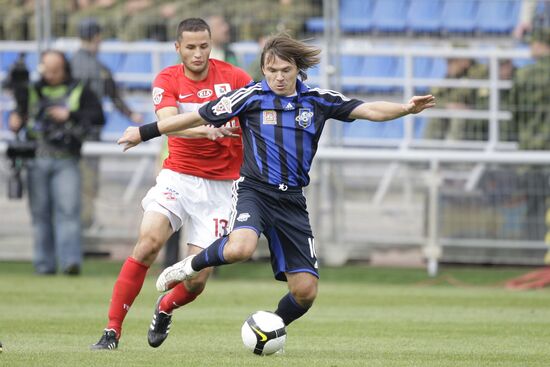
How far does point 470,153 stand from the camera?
49.2 ft

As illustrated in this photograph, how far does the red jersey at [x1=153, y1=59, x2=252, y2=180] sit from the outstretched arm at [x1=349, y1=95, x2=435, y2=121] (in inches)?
43.7

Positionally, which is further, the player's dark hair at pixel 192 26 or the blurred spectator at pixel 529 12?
the blurred spectator at pixel 529 12

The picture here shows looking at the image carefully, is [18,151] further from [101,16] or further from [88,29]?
[101,16]

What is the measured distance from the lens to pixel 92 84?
1647 cm

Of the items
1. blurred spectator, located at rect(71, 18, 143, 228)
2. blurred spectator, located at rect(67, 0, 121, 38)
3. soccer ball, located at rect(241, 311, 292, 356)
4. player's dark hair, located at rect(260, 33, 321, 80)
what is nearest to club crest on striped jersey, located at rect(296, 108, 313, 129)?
player's dark hair, located at rect(260, 33, 321, 80)

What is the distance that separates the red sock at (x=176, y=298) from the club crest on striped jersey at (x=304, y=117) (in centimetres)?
154

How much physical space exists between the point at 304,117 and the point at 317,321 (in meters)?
3.10

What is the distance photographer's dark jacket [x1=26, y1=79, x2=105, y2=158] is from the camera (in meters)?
14.9

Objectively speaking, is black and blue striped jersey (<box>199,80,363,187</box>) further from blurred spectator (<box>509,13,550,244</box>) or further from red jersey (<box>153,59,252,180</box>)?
blurred spectator (<box>509,13,550,244</box>)

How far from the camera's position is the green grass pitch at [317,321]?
26.3 feet

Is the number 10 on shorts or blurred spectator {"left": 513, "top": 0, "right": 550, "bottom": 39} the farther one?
blurred spectator {"left": 513, "top": 0, "right": 550, "bottom": 39}

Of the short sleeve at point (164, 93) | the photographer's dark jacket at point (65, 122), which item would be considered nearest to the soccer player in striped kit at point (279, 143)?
the short sleeve at point (164, 93)

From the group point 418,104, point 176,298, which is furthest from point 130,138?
point 418,104

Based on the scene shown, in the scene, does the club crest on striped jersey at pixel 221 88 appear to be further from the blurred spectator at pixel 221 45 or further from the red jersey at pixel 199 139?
the blurred spectator at pixel 221 45
